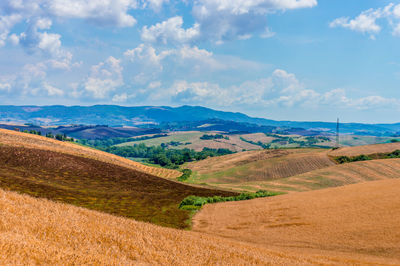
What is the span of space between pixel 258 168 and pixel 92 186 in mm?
86728

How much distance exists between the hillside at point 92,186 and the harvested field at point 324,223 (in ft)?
25.5

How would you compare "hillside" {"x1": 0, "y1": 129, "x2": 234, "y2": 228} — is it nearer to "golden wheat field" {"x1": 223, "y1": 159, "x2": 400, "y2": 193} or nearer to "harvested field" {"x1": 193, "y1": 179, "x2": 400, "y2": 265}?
"harvested field" {"x1": 193, "y1": 179, "x2": 400, "y2": 265}

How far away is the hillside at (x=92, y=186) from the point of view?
4425cm

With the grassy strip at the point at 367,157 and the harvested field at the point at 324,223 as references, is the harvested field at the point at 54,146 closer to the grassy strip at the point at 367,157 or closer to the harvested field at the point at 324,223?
the harvested field at the point at 324,223

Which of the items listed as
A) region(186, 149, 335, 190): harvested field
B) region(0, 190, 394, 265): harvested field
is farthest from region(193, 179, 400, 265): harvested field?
region(186, 149, 335, 190): harvested field

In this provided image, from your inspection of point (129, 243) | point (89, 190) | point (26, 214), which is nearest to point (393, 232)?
point (129, 243)

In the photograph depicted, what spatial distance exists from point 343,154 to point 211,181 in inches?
2554

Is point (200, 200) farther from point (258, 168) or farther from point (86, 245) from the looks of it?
point (258, 168)

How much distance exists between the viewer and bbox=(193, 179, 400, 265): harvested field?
29461 mm

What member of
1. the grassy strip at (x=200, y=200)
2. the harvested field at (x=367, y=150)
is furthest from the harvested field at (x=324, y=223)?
the harvested field at (x=367, y=150)

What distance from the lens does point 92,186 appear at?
62750 millimetres

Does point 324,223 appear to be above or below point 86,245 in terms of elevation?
below

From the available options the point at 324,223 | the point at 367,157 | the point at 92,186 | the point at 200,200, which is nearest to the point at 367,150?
the point at 367,157

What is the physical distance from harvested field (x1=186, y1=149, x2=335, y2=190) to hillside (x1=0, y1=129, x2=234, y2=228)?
1684 inches
